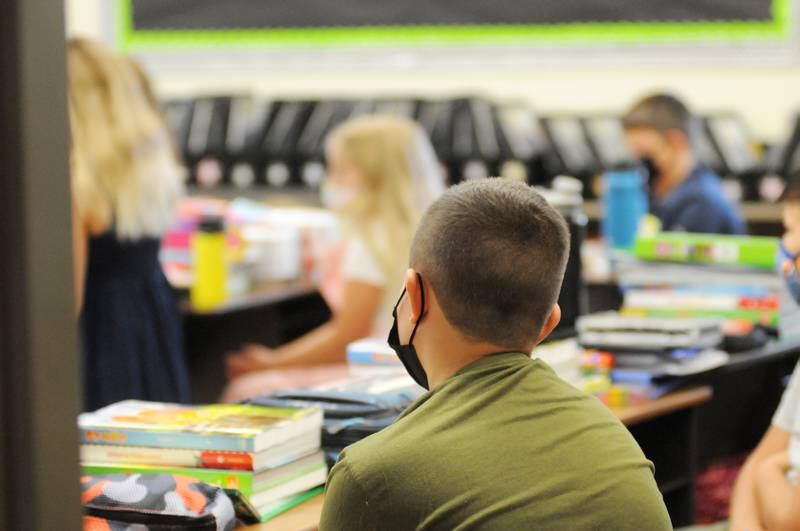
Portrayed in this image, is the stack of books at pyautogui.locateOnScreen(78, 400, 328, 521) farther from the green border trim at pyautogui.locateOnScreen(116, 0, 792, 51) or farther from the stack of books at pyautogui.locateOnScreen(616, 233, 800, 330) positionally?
the green border trim at pyautogui.locateOnScreen(116, 0, 792, 51)

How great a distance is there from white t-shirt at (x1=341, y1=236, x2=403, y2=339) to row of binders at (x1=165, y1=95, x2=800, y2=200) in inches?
64.4

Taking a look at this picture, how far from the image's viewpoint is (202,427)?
1.77 meters

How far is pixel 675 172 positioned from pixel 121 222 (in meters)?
2.36

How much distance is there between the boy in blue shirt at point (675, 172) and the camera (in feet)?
14.1

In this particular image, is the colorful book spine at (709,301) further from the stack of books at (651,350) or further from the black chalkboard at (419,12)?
the black chalkboard at (419,12)

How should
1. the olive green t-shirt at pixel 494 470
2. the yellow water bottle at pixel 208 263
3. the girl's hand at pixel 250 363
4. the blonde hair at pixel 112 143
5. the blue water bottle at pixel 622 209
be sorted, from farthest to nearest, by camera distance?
1. the blue water bottle at pixel 622 209
2. the yellow water bottle at pixel 208 263
3. the girl's hand at pixel 250 363
4. the blonde hair at pixel 112 143
5. the olive green t-shirt at pixel 494 470

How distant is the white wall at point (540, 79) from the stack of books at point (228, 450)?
13.3ft

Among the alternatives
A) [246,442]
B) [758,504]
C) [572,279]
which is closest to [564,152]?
[572,279]

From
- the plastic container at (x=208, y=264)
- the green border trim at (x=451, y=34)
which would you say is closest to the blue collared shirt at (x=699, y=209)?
the green border trim at (x=451, y=34)

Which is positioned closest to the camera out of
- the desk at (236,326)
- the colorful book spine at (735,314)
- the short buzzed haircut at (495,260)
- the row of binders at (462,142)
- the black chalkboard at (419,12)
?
the short buzzed haircut at (495,260)

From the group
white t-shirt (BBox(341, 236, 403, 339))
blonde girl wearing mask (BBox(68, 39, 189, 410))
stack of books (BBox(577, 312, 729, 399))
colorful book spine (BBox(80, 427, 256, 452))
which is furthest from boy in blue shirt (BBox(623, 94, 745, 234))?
colorful book spine (BBox(80, 427, 256, 452))

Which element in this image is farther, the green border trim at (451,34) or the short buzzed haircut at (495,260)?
the green border trim at (451,34)

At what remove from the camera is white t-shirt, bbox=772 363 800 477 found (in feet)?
7.42

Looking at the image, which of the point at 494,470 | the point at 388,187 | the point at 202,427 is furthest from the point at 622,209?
the point at 494,470
